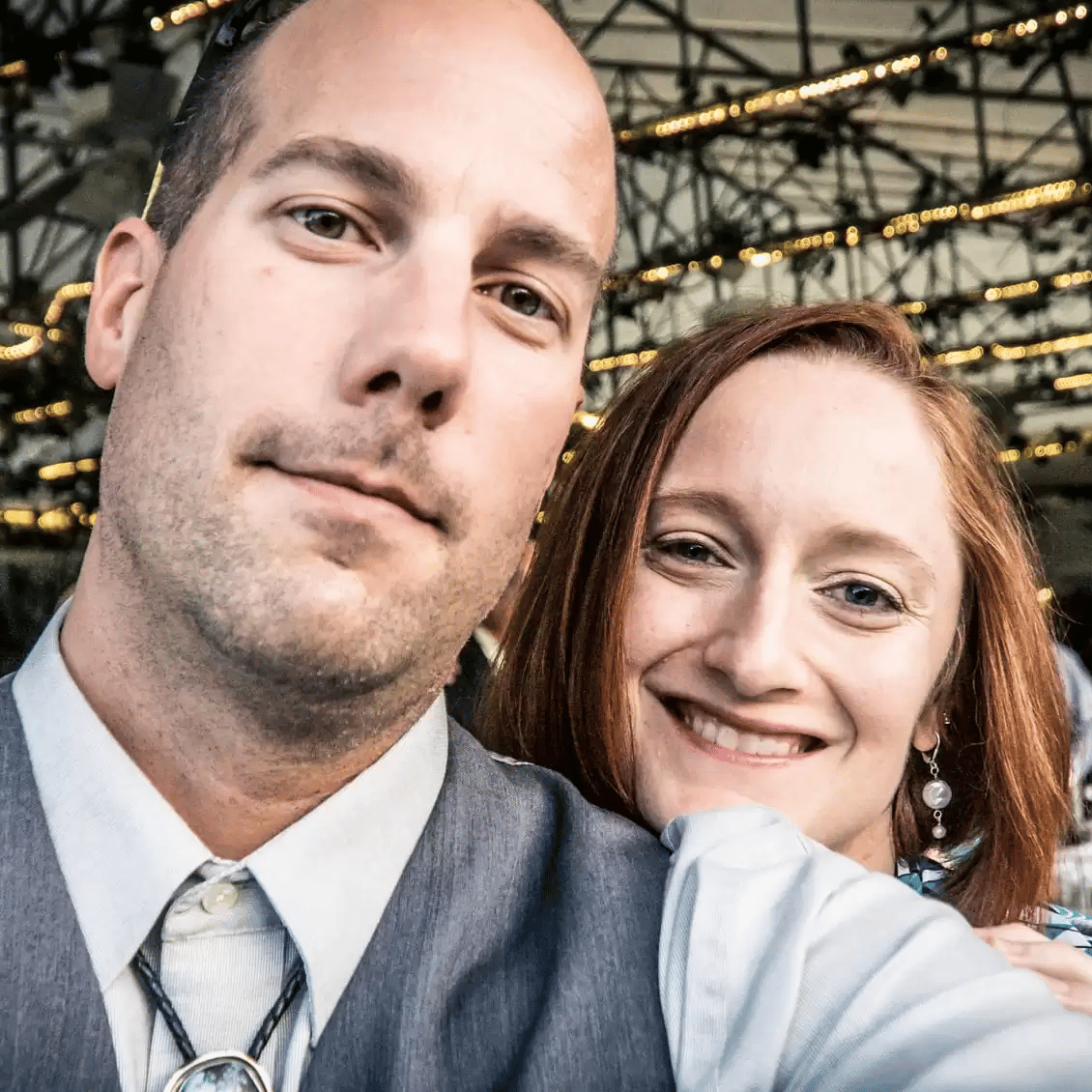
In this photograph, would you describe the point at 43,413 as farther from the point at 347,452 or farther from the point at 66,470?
the point at 347,452

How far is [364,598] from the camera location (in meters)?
0.84

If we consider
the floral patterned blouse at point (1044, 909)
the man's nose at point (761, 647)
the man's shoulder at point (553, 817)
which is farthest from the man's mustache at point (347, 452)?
the floral patterned blouse at point (1044, 909)

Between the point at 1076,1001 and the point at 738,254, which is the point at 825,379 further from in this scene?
the point at 738,254

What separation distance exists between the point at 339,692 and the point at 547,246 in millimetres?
402

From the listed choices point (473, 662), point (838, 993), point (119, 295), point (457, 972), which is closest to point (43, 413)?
point (473, 662)

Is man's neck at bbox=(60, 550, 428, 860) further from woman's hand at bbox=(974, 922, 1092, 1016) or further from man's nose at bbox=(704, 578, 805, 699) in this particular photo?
woman's hand at bbox=(974, 922, 1092, 1016)

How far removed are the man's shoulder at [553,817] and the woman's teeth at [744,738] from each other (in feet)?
0.91

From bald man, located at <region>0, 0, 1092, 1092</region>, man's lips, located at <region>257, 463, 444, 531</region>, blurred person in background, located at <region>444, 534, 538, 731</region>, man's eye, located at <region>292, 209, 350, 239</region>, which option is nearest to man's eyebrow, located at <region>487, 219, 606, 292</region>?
bald man, located at <region>0, 0, 1092, 1092</region>

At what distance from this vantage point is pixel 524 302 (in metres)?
1.01

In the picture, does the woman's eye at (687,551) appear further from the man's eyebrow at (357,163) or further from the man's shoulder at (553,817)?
the man's eyebrow at (357,163)

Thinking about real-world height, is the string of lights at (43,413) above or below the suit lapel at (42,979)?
above

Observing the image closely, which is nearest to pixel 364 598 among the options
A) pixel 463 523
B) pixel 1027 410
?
pixel 463 523

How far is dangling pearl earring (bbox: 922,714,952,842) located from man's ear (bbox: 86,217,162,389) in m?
1.12

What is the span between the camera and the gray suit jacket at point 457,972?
2.49 ft
